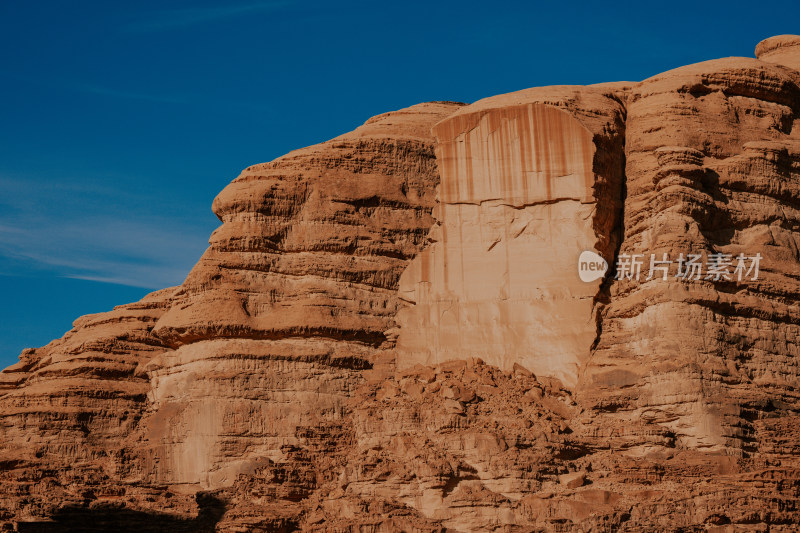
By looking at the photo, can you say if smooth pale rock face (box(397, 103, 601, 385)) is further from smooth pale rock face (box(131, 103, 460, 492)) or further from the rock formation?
smooth pale rock face (box(131, 103, 460, 492))

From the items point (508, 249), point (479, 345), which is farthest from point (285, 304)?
point (508, 249)

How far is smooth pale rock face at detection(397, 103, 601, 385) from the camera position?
5216 cm

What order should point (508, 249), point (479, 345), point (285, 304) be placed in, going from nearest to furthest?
point (479, 345) < point (508, 249) < point (285, 304)

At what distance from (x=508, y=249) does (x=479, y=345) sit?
319 cm

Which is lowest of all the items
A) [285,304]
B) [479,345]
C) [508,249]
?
[479,345]

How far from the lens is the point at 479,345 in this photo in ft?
173

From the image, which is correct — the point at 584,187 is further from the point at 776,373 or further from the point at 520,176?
the point at 776,373

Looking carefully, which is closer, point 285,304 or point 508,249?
point 508,249

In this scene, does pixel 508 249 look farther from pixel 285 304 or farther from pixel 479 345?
pixel 285 304

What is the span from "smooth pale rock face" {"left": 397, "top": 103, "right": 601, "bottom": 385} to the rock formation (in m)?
0.07

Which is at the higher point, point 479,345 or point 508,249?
point 508,249

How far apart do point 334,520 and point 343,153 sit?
14.3m

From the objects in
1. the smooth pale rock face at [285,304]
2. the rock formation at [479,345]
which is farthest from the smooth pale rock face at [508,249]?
the smooth pale rock face at [285,304]

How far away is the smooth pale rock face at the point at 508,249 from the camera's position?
52156 mm
